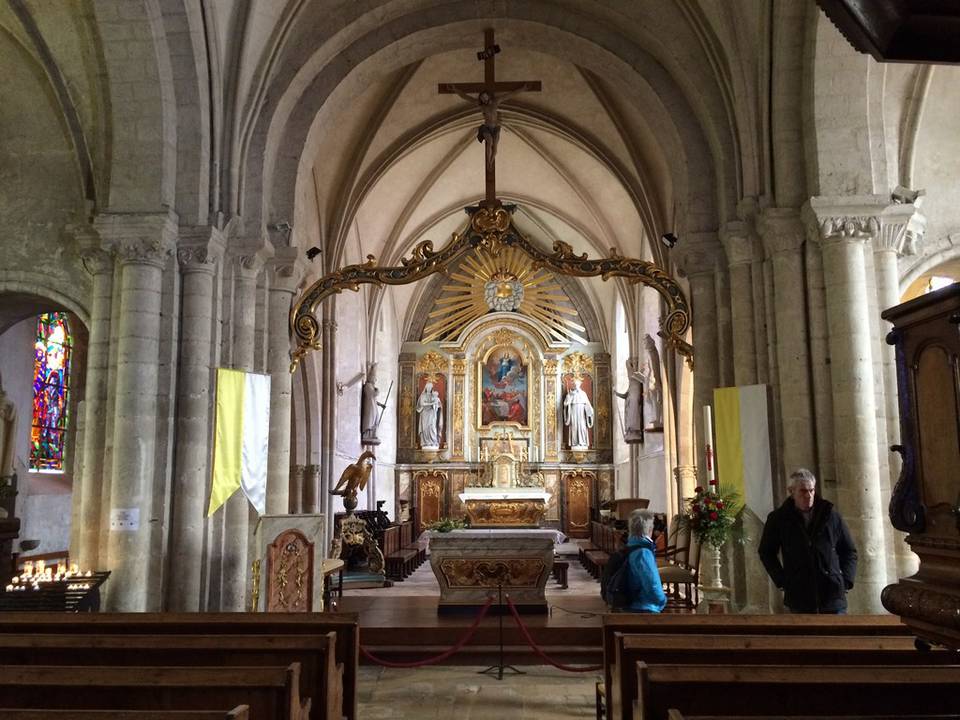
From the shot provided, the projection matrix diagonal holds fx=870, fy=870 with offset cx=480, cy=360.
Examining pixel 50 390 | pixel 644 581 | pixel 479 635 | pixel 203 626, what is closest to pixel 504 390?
pixel 50 390

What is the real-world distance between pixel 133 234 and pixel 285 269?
2032mm

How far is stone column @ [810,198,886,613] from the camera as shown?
321 inches

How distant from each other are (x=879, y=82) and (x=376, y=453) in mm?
16424

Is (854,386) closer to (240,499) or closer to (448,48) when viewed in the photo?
(240,499)

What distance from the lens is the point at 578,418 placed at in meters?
24.8

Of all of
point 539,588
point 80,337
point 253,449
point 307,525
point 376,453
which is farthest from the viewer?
point 376,453

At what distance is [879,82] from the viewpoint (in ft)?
28.6

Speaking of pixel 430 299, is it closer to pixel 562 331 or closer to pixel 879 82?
pixel 562 331

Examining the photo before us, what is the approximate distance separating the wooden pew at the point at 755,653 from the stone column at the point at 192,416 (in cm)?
602

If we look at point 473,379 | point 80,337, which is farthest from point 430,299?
point 80,337

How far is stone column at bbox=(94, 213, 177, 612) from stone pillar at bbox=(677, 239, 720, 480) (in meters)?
6.04

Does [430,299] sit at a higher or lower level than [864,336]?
higher

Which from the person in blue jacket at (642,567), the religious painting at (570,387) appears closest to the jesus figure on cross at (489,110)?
the person in blue jacket at (642,567)

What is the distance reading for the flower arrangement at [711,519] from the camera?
8.62m
